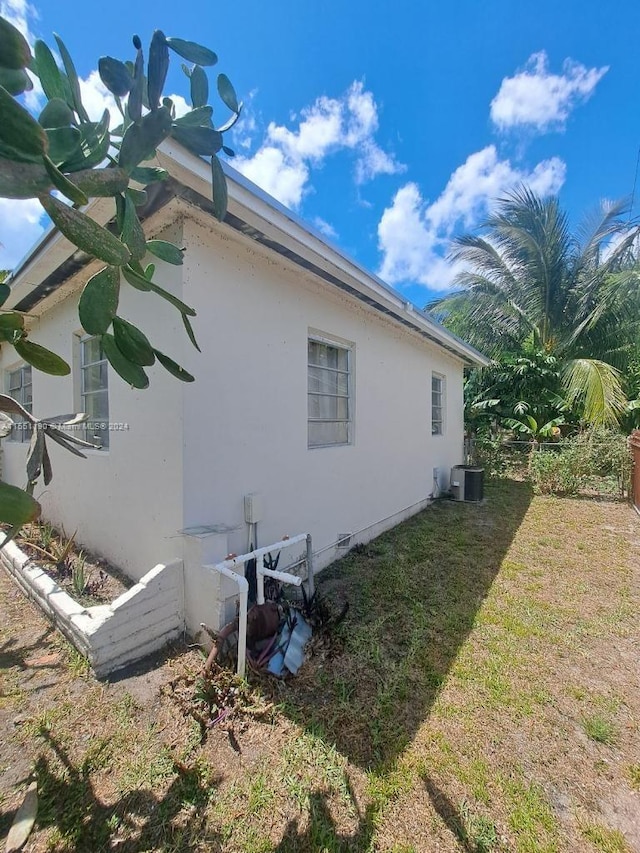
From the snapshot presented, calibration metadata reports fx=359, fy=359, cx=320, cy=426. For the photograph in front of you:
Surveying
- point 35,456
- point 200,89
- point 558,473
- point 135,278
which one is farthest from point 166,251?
Result: point 558,473

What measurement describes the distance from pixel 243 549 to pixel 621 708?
2928 millimetres

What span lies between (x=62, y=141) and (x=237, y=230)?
79.3 inches

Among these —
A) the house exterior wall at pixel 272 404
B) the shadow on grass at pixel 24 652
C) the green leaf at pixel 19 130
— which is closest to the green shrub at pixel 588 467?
the house exterior wall at pixel 272 404

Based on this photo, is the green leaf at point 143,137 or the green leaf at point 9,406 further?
the green leaf at point 9,406

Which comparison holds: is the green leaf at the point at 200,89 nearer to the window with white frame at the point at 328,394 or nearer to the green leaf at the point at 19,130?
the green leaf at the point at 19,130

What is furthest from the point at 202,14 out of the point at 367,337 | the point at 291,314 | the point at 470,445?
the point at 470,445

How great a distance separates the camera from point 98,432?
4254mm

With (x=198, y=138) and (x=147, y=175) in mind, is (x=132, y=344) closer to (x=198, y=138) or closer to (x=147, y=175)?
(x=147, y=175)

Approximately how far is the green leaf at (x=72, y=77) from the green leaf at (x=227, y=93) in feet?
1.94

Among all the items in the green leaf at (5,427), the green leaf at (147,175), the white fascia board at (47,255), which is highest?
the white fascia board at (47,255)

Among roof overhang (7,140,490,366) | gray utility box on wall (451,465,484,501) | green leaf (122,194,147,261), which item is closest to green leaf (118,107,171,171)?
green leaf (122,194,147,261)

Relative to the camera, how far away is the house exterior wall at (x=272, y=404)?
9.87 ft

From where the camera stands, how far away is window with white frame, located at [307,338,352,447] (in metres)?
4.36

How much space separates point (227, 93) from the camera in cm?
169
